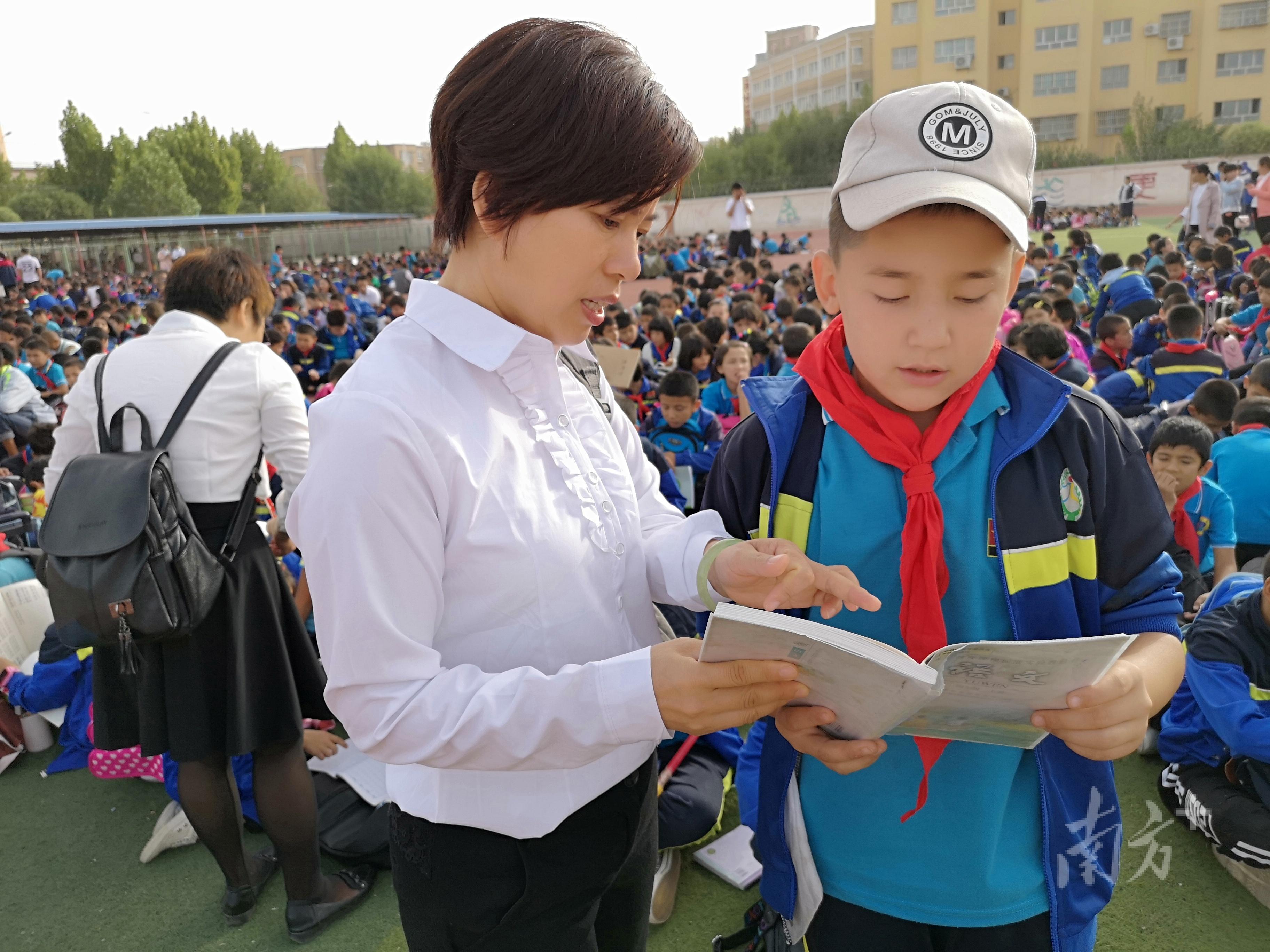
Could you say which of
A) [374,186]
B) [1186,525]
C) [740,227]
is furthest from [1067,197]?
[374,186]

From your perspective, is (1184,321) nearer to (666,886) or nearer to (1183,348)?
(1183,348)

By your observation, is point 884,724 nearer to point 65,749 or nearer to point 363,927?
point 363,927

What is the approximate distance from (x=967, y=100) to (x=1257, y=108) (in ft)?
159

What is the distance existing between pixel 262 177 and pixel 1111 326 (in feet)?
204

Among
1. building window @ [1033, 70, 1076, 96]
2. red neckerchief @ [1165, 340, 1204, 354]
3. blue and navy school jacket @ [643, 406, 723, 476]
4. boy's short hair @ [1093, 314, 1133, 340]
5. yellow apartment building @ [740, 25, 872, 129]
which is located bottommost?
blue and navy school jacket @ [643, 406, 723, 476]

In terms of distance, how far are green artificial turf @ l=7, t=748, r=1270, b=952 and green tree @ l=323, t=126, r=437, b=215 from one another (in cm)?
6062

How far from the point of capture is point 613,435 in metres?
1.35

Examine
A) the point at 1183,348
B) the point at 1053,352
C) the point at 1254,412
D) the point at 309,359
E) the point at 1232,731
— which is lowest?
the point at 1232,731

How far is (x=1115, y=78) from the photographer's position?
40906 mm

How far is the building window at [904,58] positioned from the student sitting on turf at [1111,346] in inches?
1657

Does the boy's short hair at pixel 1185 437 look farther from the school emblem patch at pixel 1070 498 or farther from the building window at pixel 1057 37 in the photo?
the building window at pixel 1057 37

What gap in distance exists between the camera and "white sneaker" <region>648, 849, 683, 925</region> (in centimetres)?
250

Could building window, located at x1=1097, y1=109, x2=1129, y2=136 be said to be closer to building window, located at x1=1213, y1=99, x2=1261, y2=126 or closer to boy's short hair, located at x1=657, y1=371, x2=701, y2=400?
building window, located at x1=1213, y1=99, x2=1261, y2=126

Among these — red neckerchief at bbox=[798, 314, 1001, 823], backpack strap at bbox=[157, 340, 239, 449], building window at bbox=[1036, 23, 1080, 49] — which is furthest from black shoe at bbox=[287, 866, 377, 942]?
building window at bbox=[1036, 23, 1080, 49]
